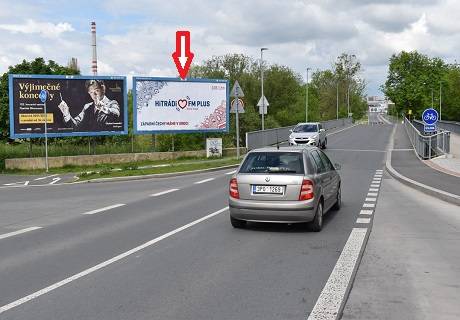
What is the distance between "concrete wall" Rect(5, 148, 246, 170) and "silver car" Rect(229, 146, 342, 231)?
18.4 metres

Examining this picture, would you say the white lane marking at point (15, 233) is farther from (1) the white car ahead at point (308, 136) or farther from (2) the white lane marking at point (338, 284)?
(1) the white car ahead at point (308, 136)

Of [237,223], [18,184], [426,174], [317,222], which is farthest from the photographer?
[18,184]

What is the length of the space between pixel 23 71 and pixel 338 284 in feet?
157

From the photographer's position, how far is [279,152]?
10250 mm

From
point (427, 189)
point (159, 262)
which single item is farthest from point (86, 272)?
point (427, 189)

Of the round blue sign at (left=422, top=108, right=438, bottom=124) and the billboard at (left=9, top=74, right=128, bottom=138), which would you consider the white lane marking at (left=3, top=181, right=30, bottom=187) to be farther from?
the round blue sign at (left=422, top=108, right=438, bottom=124)

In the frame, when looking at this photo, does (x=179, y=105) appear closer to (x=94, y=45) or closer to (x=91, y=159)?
(x=91, y=159)

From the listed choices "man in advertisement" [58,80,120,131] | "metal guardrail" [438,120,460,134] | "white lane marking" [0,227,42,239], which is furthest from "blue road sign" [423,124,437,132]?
"metal guardrail" [438,120,460,134]

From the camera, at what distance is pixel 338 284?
634cm

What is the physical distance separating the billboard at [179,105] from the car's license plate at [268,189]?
20.3 meters

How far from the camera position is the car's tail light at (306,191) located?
9.53 m

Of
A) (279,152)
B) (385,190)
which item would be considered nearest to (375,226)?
(279,152)

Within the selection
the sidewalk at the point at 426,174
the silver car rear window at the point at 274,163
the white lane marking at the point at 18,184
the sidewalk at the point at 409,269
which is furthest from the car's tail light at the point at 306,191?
the white lane marking at the point at 18,184

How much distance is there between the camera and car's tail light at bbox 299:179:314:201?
31.3ft
